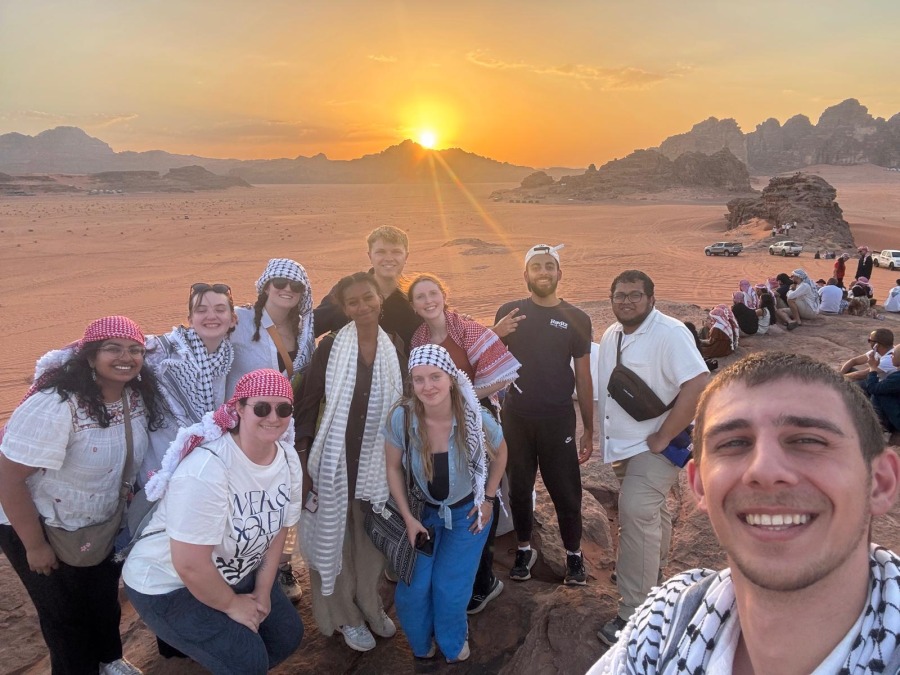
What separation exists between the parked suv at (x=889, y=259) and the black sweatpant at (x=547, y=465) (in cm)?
2528

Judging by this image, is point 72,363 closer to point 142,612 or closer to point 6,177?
point 142,612

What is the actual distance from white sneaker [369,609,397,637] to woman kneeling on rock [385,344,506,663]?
0.35 m

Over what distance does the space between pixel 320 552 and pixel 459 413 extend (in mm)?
1196

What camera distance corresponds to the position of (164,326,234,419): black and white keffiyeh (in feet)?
10.3

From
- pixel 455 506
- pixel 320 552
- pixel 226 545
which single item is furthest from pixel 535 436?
pixel 226 545

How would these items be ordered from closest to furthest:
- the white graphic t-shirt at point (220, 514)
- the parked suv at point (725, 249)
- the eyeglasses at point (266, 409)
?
the white graphic t-shirt at point (220, 514) → the eyeglasses at point (266, 409) → the parked suv at point (725, 249)

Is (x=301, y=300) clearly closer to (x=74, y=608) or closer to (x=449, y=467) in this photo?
(x=449, y=467)

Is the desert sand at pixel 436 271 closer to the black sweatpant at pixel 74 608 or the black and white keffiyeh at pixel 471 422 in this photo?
the black sweatpant at pixel 74 608

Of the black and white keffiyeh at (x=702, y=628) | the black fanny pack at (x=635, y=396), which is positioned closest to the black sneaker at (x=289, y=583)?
the black fanny pack at (x=635, y=396)

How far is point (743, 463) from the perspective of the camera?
1382mm

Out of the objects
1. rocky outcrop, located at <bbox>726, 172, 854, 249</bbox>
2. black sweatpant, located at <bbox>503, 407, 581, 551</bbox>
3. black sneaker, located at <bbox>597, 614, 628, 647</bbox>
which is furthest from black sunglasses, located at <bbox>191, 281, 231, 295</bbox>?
rocky outcrop, located at <bbox>726, 172, 854, 249</bbox>

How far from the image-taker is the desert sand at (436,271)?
11.0ft

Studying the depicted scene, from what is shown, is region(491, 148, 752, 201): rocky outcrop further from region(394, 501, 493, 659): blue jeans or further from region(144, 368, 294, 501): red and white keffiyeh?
region(144, 368, 294, 501): red and white keffiyeh

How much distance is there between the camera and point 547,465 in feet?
12.4
